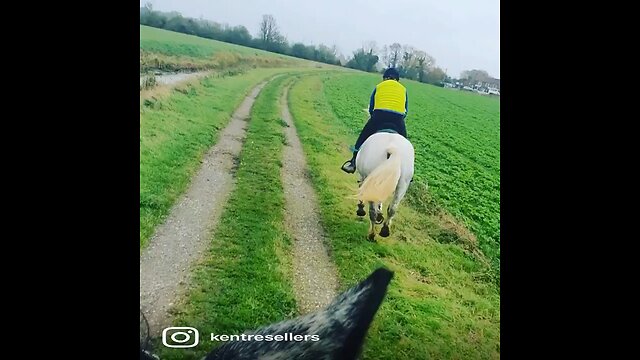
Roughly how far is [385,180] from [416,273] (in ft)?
1.81

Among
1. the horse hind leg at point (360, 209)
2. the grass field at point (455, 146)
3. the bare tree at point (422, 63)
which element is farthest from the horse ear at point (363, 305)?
the bare tree at point (422, 63)

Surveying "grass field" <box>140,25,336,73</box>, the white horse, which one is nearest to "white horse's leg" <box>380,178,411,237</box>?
the white horse

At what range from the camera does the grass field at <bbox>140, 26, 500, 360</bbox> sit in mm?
3594

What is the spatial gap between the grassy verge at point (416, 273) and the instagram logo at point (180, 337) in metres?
0.86

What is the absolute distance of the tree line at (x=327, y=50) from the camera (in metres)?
4.05

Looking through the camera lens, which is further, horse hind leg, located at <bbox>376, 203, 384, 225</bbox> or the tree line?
the tree line

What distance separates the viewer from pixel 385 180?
3832 mm

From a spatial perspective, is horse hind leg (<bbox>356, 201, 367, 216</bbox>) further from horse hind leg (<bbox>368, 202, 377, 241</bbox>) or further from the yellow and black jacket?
the yellow and black jacket

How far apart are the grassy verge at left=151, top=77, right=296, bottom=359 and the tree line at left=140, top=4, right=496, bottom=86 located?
686 millimetres

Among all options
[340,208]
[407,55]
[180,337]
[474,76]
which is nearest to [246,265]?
[180,337]

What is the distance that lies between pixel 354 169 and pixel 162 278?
1.26 m

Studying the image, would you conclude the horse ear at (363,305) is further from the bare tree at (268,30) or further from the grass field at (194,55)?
the bare tree at (268,30)
